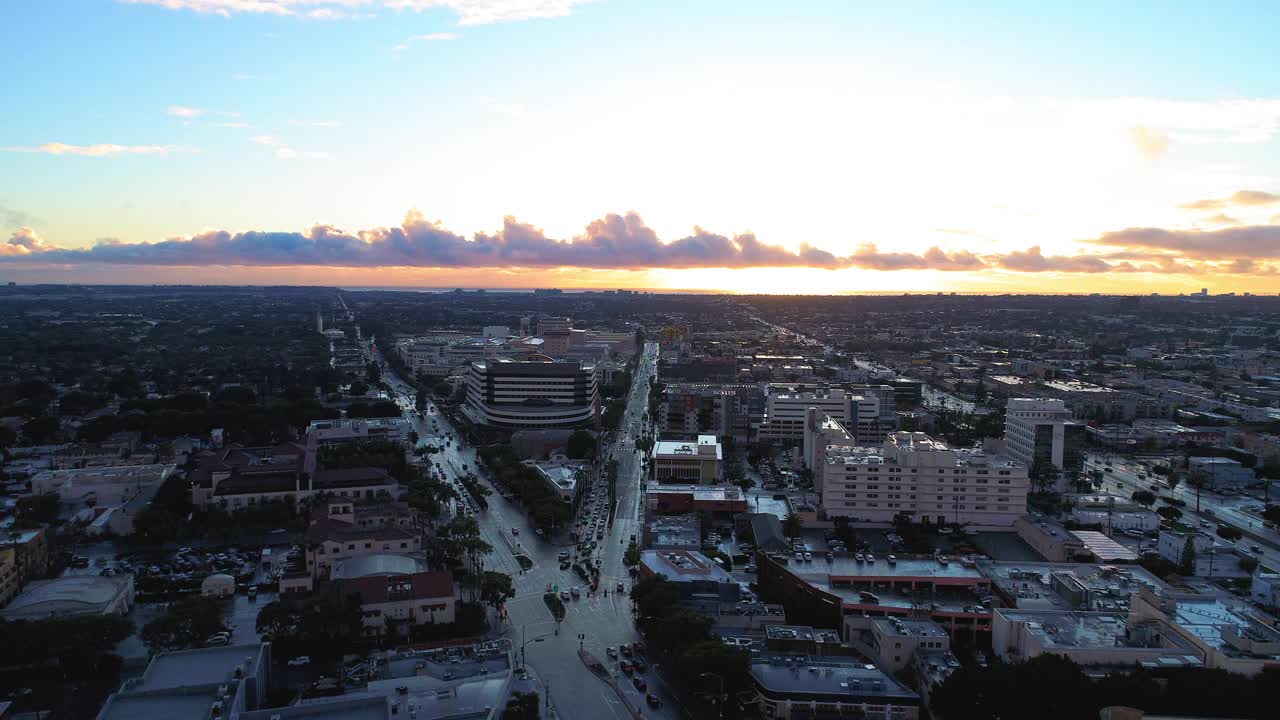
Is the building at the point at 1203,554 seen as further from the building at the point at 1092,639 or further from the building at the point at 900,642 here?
the building at the point at 900,642

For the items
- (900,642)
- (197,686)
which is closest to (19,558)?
(197,686)

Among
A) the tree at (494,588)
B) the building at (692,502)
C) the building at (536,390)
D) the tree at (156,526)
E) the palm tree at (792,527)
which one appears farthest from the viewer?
the building at (536,390)

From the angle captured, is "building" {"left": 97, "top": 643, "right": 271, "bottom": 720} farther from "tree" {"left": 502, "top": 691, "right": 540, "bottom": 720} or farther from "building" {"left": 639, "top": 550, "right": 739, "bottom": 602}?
"building" {"left": 639, "top": 550, "right": 739, "bottom": 602}

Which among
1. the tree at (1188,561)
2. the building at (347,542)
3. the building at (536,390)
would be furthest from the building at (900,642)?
the building at (536,390)

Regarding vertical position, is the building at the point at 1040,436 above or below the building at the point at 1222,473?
above

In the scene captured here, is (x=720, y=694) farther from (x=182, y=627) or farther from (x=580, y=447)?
(x=580, y=447)

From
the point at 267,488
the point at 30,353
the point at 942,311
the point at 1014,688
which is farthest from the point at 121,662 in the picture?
the point at 942,311
